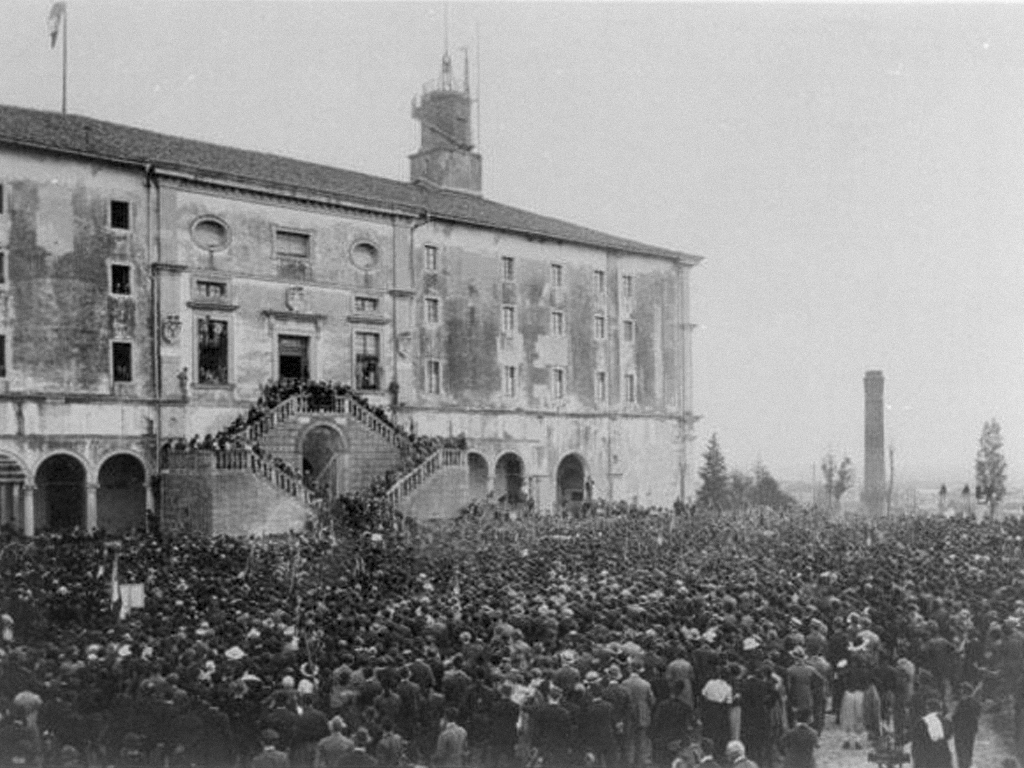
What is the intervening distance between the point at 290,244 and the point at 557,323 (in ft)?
45.6

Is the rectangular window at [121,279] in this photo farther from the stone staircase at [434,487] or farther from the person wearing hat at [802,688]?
the person wearing hat at [802,688]

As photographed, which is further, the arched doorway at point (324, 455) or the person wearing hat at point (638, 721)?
the arched doorway at point (324, 455)

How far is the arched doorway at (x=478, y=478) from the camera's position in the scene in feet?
155

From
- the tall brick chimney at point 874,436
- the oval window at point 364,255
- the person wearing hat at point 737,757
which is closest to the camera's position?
the person wearing hat at point 737,757

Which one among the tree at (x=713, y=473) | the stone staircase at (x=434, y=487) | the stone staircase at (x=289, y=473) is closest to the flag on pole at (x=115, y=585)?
the stone staircase at (x=289, y=473)

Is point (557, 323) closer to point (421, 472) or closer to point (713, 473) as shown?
point (421, 472)

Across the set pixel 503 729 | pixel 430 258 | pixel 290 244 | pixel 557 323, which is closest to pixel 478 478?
pixel 557 323

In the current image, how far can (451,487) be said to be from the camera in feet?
130

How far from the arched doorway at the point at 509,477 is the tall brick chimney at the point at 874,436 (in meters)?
27.3

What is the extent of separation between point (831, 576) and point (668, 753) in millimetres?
10485

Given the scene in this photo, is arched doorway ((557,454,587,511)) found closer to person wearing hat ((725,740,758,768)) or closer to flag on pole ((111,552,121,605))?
flag on pole ((111,552,121,605))

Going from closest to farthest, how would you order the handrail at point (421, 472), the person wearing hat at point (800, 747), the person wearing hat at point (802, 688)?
the person wearing hat at point (800, 747) → the person wearing hat at point (802, 688) → the handrail at point (421, 472)

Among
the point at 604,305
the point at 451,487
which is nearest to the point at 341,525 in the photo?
the point at 451,487

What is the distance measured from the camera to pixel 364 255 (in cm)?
4356
